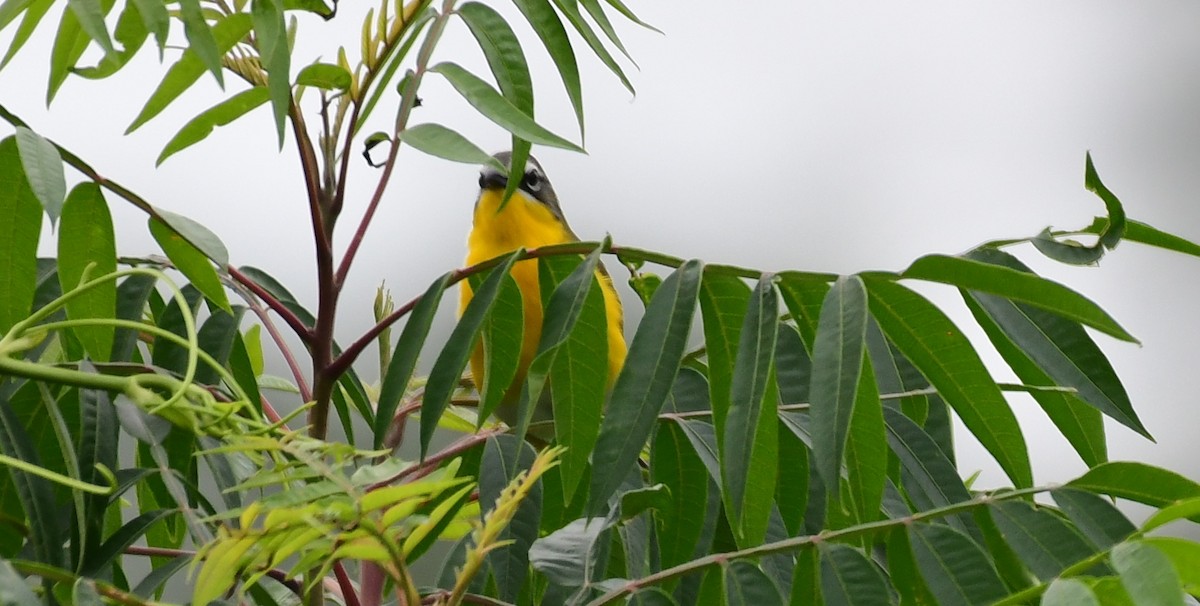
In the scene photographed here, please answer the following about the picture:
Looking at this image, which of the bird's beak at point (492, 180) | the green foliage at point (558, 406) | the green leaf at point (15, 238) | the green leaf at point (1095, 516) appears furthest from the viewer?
the bird's beak at point (492, 180)

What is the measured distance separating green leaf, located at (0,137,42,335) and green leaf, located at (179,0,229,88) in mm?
247

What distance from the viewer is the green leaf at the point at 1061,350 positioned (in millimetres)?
976

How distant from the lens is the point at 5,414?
0.89m

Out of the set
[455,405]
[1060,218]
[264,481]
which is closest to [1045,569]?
[264,481]

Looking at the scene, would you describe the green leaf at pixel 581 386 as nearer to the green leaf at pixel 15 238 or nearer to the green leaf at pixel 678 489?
the green leaf at pixel 678 489

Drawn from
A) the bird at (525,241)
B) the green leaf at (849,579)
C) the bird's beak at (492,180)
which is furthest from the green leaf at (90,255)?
Answer: the bird's beak at (492,180)

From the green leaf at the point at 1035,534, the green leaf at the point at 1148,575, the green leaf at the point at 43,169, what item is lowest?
the green leaf at the point at 1035,534

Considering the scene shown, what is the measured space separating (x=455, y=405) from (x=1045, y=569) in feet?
3.32

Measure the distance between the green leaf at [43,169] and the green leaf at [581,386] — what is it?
0.39m

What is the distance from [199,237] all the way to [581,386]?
32cm

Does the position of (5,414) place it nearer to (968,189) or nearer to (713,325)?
(713,325)

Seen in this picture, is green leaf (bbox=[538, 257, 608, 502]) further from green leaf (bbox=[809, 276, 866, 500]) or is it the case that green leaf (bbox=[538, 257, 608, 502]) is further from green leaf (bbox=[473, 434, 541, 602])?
green leaf (bbox=[809, 276, 866, 500])

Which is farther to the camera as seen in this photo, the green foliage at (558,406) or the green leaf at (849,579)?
the green leaf at (849,579)

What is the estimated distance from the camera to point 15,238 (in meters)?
1.04
